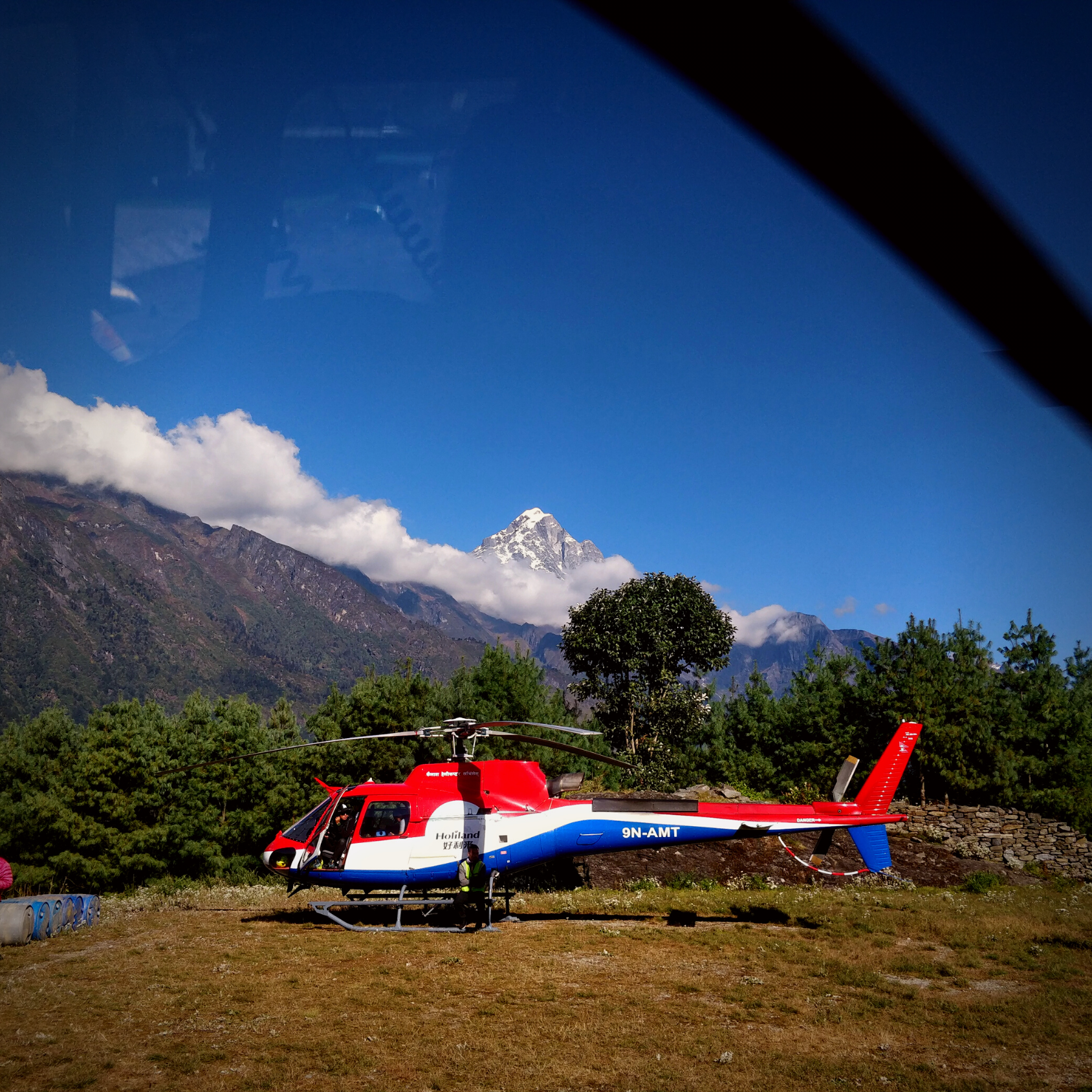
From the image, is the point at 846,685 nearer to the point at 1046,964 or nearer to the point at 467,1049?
the point at 1046,964

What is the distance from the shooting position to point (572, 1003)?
1029cm

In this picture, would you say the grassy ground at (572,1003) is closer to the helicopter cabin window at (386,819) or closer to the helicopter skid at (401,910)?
the helicopter skid at (401,910)

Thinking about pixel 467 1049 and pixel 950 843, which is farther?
pixel 950 843

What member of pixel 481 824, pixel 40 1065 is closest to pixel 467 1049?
pixel 40 1065

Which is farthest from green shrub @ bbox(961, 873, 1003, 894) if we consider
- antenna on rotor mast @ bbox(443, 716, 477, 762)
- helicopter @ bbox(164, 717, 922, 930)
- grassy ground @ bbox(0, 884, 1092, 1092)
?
antenna on rotor mast @ bbox(443, 716, 477, 762)

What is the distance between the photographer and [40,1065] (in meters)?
8.02

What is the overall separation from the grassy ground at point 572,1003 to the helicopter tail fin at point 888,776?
2170 millimetres

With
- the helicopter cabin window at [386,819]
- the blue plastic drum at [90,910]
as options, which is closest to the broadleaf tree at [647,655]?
the helicopter cabin window at [386,819]

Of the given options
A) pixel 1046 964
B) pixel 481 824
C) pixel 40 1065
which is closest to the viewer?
pixel 40 1065

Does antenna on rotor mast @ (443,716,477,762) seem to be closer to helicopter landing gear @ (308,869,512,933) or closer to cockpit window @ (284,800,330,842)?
helicopter landing gear @ (308,869,512,933)

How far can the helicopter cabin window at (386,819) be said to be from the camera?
15.8 meters

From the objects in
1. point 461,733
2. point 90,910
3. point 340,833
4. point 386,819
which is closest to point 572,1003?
point 461,733

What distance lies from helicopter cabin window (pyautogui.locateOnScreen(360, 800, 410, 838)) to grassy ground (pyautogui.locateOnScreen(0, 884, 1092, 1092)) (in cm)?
191

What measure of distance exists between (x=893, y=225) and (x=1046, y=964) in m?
14.2
